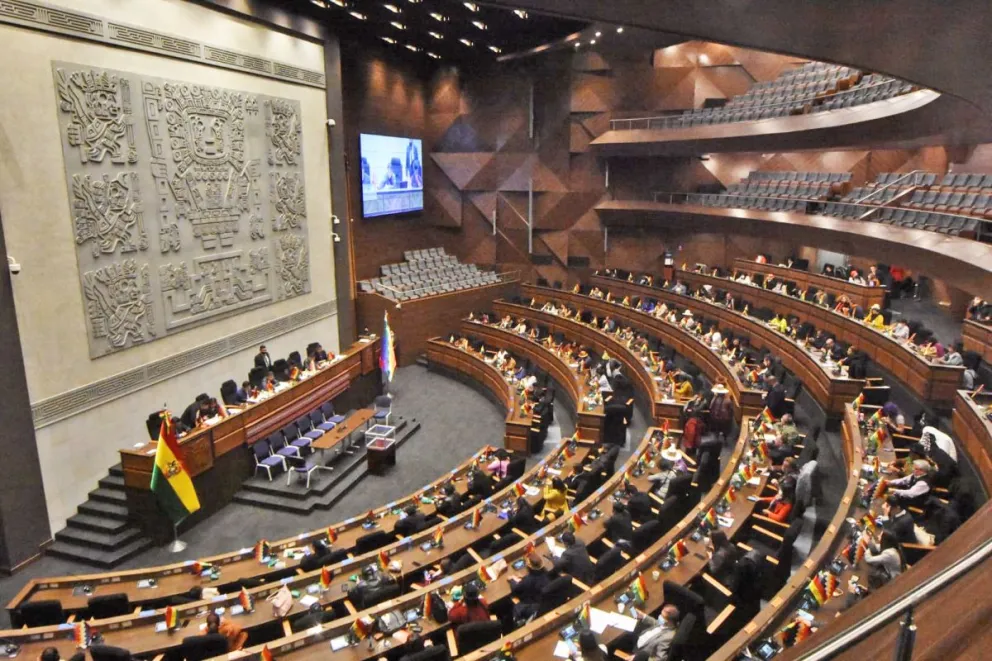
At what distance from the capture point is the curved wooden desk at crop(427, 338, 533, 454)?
35.2 ft

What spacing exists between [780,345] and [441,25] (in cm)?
1050

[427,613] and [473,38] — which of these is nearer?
[427,613]

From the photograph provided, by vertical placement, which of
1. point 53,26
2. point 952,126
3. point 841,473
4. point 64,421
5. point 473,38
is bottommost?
point 841,473

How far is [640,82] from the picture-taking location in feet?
62.8

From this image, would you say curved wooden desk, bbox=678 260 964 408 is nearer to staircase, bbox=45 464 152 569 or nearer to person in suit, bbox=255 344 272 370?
person in suit, bbox=255 344 272 370

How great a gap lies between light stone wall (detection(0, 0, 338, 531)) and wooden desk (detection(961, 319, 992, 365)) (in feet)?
41.2

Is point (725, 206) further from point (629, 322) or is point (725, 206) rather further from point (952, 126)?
point (952, 126)

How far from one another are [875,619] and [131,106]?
1113 centimetres

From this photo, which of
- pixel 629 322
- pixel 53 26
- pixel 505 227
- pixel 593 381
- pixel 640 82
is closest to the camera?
pixel 53 26

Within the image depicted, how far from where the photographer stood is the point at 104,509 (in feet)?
29.5

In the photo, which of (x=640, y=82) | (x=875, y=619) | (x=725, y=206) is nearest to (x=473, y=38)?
(x=640, y=82)

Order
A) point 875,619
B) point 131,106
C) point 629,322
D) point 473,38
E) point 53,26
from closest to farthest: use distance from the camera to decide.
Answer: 1. point 875,619
2. point 53,26
3. point 131,106
4. point 629,322
5. point 473,38

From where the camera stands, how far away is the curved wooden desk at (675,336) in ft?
34.0

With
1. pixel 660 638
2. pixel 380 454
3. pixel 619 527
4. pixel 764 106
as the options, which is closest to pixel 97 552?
pixel 380 454
